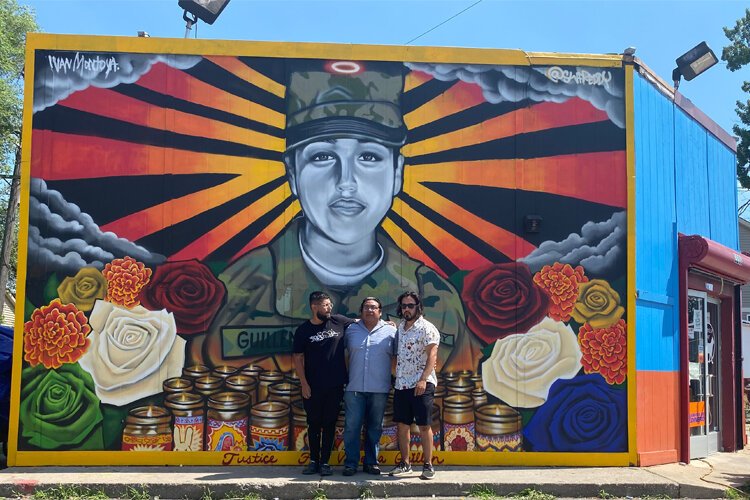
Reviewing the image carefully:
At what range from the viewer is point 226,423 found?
8.41 meters

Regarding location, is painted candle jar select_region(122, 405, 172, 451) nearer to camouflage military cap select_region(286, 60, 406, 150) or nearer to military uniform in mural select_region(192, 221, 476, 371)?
military uniform in mural select_region(192, 221, 476, 371)

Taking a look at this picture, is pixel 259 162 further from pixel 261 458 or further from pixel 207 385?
pixel 261 458

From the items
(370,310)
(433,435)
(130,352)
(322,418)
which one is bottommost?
(433,435)

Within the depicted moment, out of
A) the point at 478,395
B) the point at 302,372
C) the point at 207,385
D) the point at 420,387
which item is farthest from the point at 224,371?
the point at 478,395

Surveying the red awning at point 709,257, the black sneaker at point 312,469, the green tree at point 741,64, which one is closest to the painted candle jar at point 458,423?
the black sneaker at point 312,469

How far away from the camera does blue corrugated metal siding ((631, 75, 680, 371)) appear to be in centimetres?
903

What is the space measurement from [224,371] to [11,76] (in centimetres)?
2116

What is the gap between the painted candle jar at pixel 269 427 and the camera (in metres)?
8.42

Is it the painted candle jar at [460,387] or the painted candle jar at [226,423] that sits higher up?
the painted candle jar at [460,387]

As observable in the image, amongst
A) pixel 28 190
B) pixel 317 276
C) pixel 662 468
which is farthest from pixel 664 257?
A: pixel 28 190

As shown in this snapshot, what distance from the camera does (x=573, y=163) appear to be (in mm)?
8953

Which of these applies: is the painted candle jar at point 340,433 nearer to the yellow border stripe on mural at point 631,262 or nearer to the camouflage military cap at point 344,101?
the camouflage military cap at point 344,101

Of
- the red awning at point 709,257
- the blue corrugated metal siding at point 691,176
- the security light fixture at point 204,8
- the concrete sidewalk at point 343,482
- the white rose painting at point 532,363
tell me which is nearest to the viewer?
the concrete sidewalk at point 343,482

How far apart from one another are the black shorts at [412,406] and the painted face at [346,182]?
1855 millimetres
